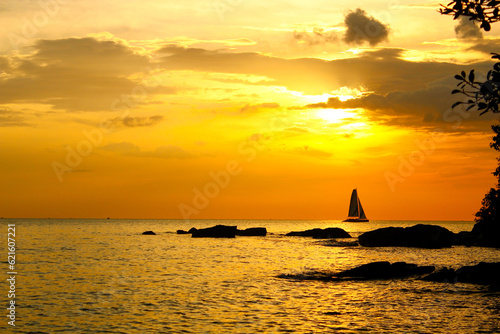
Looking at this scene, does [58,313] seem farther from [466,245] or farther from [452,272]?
[466,245]

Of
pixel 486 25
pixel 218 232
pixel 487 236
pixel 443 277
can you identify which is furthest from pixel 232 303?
pixel 218 232

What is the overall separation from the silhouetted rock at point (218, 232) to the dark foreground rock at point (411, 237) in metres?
46.1

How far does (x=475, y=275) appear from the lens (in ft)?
138

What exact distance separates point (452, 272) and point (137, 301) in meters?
27.2

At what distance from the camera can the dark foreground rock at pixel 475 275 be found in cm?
4100

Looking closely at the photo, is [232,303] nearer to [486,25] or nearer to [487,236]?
[486,25]

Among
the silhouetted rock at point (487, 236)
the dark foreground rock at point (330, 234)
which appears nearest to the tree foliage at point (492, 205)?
the silhouetted rock at point (487, 236)

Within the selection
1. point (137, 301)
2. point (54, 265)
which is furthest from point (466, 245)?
point (137, 301)

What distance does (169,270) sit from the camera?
54281mm

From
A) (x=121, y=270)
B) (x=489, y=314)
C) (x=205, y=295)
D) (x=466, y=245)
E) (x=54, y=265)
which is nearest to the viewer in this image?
(x=489, y=314)

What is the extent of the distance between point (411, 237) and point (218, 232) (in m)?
58.5

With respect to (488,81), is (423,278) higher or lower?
lower

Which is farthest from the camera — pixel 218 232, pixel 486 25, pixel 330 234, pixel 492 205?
pixel 218 232

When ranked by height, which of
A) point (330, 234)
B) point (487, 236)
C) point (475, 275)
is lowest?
point (475, 275)
